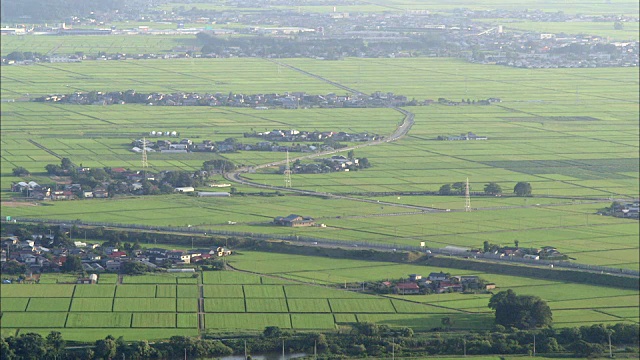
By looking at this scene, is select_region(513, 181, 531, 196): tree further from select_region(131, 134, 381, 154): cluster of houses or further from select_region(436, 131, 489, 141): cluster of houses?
select_region(436, 131, 489, 141): cluster of houses

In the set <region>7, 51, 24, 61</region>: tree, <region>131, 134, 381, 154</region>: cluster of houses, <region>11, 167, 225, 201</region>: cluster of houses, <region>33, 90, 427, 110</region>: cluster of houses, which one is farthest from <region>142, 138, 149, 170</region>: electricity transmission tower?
<region>7, 51, 24, 61</region>: tree

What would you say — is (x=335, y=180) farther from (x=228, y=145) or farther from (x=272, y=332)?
(x=272, y=332)

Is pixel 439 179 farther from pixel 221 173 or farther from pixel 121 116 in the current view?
pixel 121 116

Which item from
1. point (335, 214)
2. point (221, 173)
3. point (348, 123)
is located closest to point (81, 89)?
point (348, 123)

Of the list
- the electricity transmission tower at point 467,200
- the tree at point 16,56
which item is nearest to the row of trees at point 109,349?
the electricity transmission tower at point 467,200

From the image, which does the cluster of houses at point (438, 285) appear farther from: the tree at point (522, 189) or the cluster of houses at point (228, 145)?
the cluster of houses at point (228, 145)

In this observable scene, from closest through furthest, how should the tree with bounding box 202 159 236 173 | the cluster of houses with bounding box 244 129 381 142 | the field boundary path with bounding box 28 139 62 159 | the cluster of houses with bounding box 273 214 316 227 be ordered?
the cluster of houses with bounding box 273 214 316 227 → the tree with bounding box 202 159 236 173 → the field boundary path with bounding box 28 139 62 159 → the cluster of houses with bounding box 244 129 381 142

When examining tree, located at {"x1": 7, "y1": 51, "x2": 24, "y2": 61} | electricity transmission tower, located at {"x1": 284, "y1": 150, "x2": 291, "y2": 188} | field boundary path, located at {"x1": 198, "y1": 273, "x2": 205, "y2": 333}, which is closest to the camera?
field boundary path, located at {"x1": 198, "y1": 273, "x2": 205, "y2": 333}

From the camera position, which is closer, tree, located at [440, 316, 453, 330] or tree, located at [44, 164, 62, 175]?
tree, located at [440, 316, 453, 330]

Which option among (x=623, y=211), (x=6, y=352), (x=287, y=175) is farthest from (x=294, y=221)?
(x=6, y=352)
